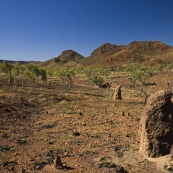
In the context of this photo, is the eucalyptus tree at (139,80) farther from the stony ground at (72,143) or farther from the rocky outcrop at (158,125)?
the rocky outcrop at (158,125)

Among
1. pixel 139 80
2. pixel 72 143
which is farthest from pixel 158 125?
pixel 139 80

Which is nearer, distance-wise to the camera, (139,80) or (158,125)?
(158,125)

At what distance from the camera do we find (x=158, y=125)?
1489 centimetres

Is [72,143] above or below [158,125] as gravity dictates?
below

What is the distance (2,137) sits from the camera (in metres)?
20.5

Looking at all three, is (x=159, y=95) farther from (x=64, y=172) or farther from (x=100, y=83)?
(x=100, y=83)

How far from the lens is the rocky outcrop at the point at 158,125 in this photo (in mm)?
14789

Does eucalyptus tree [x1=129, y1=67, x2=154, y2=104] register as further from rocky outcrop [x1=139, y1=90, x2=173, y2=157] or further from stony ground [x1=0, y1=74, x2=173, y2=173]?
rocky outcrop [x1=139, y1=90, x2=173, y2=157]

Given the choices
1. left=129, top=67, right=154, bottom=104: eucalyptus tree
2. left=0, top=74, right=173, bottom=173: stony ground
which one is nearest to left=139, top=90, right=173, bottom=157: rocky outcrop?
left=0, top=74, right=173, bottom=173: stony ground

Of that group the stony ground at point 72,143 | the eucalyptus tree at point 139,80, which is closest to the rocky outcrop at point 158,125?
the stony ground at point 72,143

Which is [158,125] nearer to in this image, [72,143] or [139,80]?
[72,143]

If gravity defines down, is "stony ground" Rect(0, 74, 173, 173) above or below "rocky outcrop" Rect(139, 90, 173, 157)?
below

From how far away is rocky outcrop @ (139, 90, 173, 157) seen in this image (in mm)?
14789

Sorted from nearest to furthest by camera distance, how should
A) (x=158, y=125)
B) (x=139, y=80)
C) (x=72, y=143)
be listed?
(x=158, y=125) < (x=72, y=143) < (x=139, y=80)
